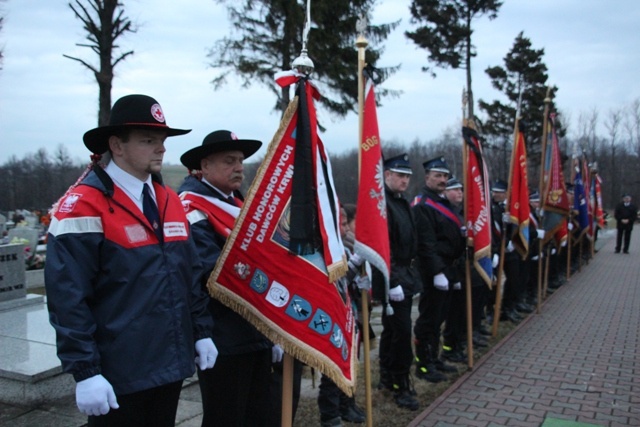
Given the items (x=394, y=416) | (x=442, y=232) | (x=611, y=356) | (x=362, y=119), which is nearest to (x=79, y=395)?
(x=362, y=119)

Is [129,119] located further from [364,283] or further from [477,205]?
[477,205]

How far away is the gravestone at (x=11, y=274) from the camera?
7195 mm

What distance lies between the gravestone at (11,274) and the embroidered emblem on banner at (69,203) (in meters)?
5.74

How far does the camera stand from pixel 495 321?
8.05m

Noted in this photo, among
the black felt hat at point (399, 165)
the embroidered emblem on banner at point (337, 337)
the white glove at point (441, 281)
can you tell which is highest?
the black felt hat at point (399, 165)

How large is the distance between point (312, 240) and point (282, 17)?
1480 centimetres

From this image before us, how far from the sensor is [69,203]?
234 cm

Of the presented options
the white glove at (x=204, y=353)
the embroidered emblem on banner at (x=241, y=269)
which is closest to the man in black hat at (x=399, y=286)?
the embroidered emblem on banner at (x=241, y=269)

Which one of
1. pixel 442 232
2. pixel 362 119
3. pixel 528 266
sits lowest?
pixel 528 266

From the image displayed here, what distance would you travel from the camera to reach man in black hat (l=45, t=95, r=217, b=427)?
222 cm

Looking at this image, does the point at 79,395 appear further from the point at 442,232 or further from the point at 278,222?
the point at 442,232

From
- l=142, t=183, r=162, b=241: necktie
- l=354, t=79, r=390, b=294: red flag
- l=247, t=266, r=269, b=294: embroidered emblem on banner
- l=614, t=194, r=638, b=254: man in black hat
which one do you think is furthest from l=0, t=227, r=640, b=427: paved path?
l=614, t=194, r=638, b=254: man in black hat

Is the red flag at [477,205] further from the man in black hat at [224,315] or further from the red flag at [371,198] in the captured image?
the man in black hat at [224,315]

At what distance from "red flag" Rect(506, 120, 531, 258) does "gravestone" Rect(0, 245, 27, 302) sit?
7254mm
